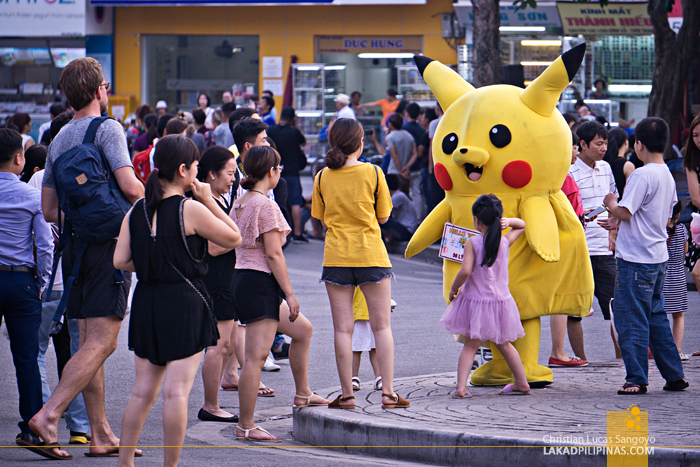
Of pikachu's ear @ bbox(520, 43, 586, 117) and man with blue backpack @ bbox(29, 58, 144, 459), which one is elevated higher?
pikachu's ear @ bbox(520, 43, 586, 117)

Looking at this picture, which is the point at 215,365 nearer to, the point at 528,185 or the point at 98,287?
the point at 98,287

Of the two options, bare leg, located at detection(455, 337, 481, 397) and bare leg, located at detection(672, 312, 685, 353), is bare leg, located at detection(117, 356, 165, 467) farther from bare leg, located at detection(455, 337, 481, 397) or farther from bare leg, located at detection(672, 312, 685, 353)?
bare leg, located at detection(672, 312, 685, 353)

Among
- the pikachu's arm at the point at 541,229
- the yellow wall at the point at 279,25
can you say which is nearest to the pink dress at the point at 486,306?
the pikachu's arm at the point at 541,229

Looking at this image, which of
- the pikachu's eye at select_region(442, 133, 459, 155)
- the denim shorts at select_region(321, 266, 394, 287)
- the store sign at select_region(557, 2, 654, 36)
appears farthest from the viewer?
the store sign at select_region(557, 2, 654, 36)

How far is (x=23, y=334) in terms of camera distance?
5.16 meters

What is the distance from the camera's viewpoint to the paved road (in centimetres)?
509

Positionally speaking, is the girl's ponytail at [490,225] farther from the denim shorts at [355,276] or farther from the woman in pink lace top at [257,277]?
the woman in pink lace top at [257,277]

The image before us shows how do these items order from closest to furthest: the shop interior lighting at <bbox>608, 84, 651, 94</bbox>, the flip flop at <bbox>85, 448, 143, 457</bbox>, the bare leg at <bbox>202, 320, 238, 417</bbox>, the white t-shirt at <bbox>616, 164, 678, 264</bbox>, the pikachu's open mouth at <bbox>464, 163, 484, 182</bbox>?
the flip flop at <bbox>85, 448, 143, 457</bbox>
the bare leg at <bbox>202, 320, 238, 417</bbox>
the white t-shirt at <bbox>616, 164, 678, 264</bbox>
the pikachu's open mouth at <bbox>464, 163, 484, 182</bbox>
the shop interior lighting at <bbox>608, 84, 651, 94</bbox>

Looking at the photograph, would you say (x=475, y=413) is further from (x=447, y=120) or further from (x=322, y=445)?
(x=447, y=120)

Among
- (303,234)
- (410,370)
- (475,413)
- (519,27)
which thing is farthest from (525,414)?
(519,27)

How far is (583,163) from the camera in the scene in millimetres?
7836

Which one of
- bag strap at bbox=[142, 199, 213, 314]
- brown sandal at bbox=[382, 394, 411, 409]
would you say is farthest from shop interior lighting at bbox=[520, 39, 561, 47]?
bag strap at bbox=[142, 199, 213, 314]

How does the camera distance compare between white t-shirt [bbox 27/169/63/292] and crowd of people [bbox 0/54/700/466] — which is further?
white t-shirt [bbox 27/169/63/292]

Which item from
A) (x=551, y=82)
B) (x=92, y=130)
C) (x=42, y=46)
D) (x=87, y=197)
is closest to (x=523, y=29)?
(x=42, y=46)
